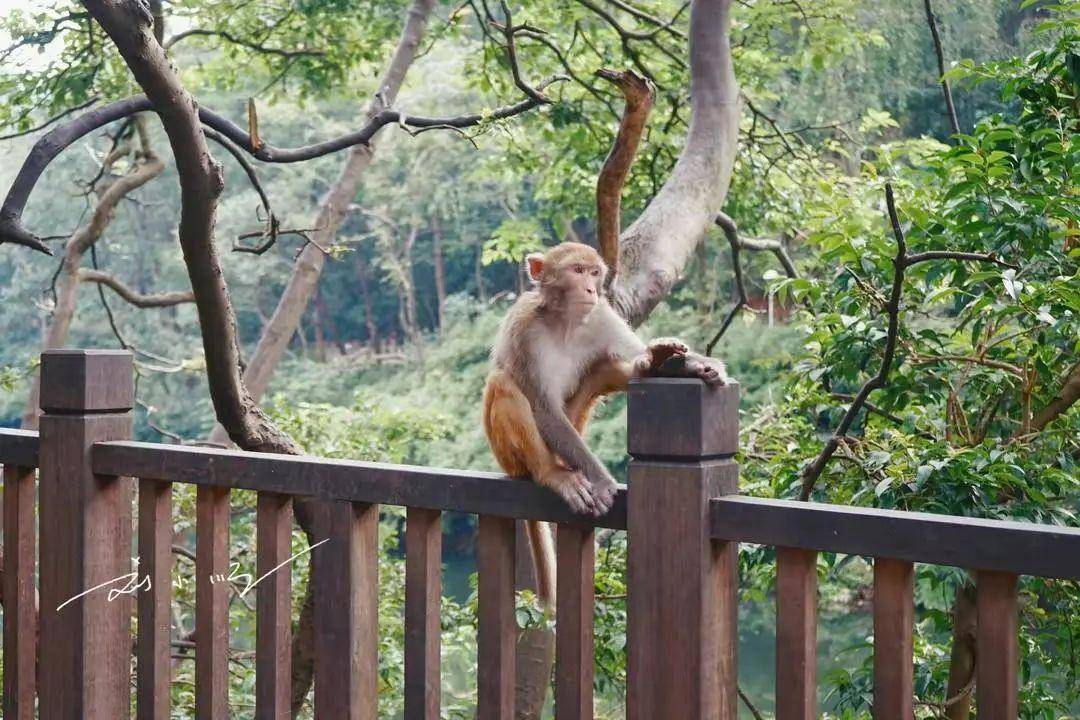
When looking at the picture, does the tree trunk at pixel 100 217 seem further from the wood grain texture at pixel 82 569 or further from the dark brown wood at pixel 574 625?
the dark brown wood at pixel 574 625

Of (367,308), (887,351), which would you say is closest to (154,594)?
(887,351)

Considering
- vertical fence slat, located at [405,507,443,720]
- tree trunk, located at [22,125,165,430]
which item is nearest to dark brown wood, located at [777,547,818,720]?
vertical fence slat, located at [405,507,443,720]

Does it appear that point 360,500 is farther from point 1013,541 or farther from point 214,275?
point 214,275

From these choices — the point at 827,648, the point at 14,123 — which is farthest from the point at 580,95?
the point at 827,648

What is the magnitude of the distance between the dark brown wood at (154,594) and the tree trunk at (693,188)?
69.3 inches

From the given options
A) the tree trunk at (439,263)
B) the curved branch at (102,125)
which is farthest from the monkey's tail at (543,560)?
the tree trunk at (439,263)

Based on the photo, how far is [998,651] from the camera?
142 centimetres

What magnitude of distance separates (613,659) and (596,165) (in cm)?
345

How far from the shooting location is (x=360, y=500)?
6.52 ft

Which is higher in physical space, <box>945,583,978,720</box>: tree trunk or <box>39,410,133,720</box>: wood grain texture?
<box>39,410,133,720</box>: wood grain texture

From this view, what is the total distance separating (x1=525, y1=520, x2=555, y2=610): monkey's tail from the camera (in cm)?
221

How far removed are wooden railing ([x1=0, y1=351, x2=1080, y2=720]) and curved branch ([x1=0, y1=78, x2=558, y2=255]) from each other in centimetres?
59

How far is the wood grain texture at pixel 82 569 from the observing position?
232 centimetres

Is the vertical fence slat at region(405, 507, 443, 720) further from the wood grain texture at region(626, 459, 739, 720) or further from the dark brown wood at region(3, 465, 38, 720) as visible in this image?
the dark brown wood at region(3, 465, 38, 720)
